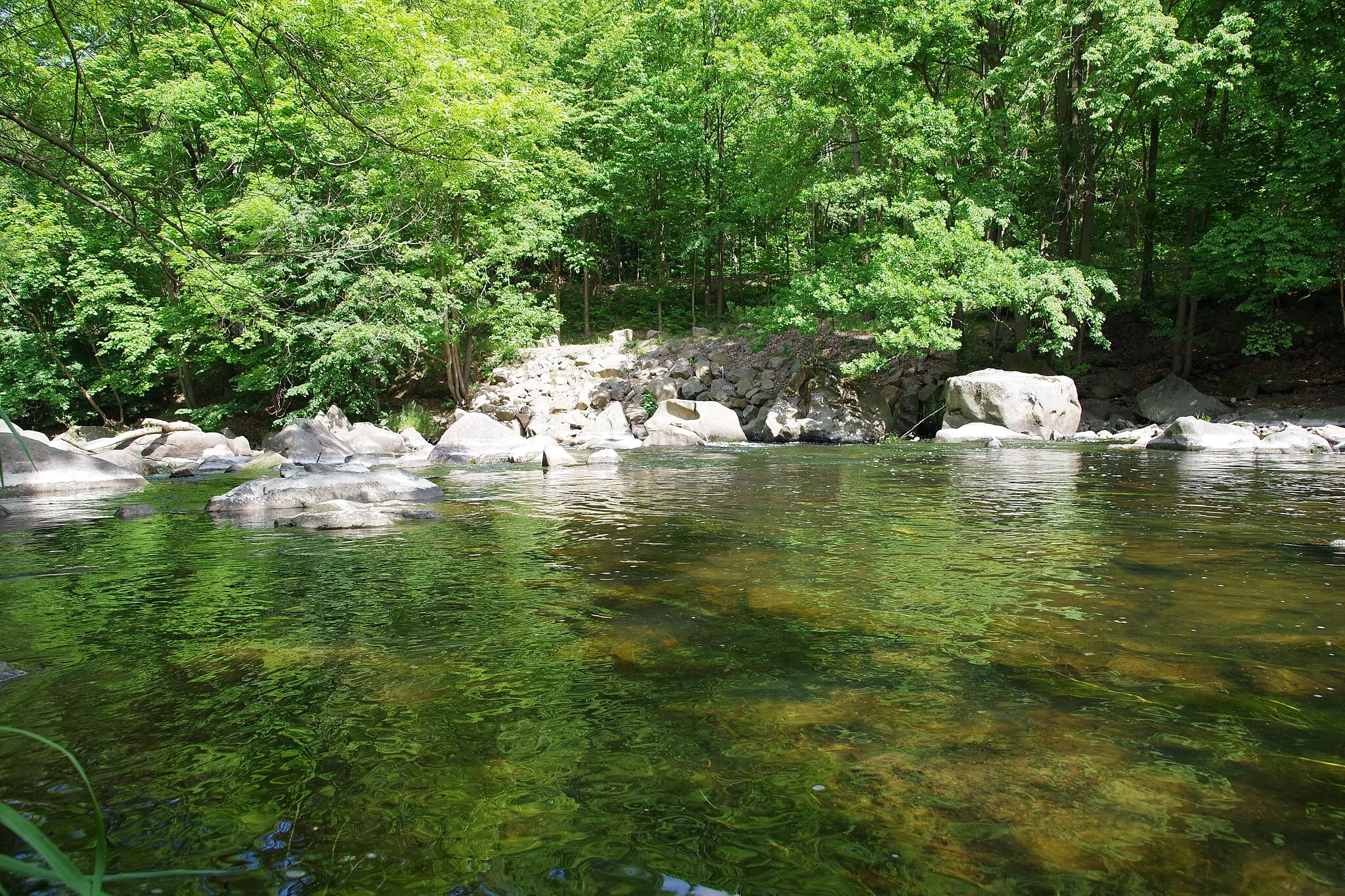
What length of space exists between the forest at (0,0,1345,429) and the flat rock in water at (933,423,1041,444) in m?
2.20

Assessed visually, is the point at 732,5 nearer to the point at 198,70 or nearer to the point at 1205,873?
the point at 198,70

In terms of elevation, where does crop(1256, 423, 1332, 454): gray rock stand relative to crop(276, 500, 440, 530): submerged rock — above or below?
above

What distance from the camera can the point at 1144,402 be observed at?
1902 centimetres

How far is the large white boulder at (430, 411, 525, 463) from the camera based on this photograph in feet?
51.9

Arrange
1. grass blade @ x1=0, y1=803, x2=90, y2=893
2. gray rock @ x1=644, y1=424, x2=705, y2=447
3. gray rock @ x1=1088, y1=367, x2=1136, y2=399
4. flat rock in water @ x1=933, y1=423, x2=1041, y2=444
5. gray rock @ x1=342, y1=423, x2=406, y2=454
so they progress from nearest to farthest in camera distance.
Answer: grass blade @ x1=0, y1=803, x2=90, y2=893 < flat rock in water @ x1=933, y1=423, x2=1041, y2=444 < gray rock @ x1=342, y1=423, x2=406, y2=454 < gray rock @ x1=644, y1=424, x2=705, y2=447 < gray rock @ x1=1088, y1=367, x2=1136, y2=399

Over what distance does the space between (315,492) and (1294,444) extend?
15.7m

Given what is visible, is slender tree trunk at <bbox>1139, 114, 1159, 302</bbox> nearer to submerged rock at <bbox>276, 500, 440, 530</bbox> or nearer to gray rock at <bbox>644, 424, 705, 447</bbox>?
gray rock at <bbox>644, 424, 705, 447</bbox>

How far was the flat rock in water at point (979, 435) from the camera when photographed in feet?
56.3

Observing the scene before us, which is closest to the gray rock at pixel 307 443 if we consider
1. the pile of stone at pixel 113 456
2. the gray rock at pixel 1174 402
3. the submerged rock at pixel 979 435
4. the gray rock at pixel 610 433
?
the pile of stone at pixel 113 456

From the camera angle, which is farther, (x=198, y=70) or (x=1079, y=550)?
(x=198, y=70)

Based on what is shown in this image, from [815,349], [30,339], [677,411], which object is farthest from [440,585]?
[30,339]

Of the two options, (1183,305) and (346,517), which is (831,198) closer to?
(1183,305)

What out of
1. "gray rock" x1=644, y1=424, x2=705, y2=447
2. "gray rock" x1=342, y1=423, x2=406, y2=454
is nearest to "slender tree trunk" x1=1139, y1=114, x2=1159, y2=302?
"gray rock" x1=644, y1=424, x2=705, y2=447

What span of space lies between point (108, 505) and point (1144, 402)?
2129 centimetres
